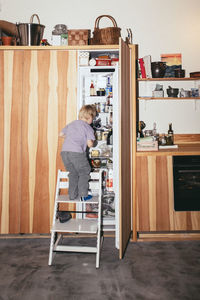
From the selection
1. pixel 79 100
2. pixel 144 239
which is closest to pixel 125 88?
pixel 79 100

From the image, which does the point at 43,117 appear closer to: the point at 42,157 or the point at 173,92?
the point at 42,157

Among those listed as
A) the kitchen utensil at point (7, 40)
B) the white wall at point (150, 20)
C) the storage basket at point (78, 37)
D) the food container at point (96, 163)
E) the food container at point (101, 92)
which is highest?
the white wall at point (150, 20)

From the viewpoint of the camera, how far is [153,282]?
1965mm

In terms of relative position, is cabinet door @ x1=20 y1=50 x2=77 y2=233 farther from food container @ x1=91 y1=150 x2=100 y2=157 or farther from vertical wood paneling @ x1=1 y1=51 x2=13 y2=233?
food container @ x1=91 y1=150 x2=100 y2=157

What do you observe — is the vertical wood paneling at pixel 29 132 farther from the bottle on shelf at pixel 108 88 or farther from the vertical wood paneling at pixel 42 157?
the bottle on shelf at pixel 108 88

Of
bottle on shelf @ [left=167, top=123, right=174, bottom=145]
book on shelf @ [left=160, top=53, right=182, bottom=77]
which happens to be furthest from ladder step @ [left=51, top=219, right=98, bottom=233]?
book on shelf @ [left=160, top=53, right=182, bottom=77]

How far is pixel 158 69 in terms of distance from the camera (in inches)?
124

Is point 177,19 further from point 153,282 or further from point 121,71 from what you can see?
point 153,282

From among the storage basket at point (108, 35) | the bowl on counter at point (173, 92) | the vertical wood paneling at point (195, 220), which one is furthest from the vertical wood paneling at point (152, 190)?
the storage basket at point (108, 35)

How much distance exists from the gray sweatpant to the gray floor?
2.06ft

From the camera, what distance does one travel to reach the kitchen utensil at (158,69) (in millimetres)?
3135

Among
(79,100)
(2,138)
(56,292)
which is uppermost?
(79,100)

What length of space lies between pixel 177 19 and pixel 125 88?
1.77 m

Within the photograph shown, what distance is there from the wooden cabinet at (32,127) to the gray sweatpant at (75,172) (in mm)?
275
